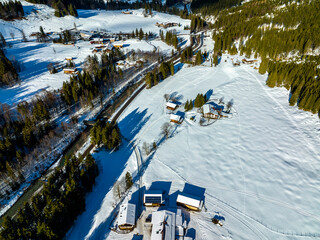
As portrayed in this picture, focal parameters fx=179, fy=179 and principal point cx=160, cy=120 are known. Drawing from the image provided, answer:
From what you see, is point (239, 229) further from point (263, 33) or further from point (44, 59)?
point (44, 59)

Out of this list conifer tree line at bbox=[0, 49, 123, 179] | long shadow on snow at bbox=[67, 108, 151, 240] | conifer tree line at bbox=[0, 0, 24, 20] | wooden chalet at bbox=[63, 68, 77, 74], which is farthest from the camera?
conifer tree line at bbox=[0, 0, 24, 20]

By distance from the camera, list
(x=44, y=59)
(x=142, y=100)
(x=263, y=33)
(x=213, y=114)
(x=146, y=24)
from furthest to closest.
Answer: (x=146, y=24) < (x=44, y=59) < (x=263, y=33) < (x=142, y=100) < (x=213, y=114)

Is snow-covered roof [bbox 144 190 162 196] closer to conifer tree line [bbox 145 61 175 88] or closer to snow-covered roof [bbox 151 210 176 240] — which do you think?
snow-covered roof [bbox 151 210 176 240]

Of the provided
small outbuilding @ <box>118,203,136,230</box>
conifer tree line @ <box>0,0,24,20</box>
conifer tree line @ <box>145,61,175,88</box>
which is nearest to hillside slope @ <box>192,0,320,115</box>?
conifer tree line @ <box>145,61,175,88</box>

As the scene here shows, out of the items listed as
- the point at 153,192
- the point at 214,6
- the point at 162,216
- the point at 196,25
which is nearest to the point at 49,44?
the point at 196,25

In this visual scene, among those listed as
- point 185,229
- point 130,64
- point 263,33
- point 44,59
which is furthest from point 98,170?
point 263,33

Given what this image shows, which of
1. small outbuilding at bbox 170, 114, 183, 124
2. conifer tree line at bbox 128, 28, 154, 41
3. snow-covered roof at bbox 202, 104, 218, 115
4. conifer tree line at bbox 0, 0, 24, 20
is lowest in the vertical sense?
small outbuilding at bbox 170, 114, 183, 124
